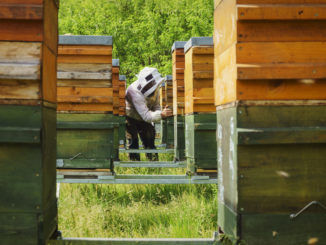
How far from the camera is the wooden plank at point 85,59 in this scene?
189 inches

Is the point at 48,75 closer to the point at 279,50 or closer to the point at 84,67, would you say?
the point at 279,50

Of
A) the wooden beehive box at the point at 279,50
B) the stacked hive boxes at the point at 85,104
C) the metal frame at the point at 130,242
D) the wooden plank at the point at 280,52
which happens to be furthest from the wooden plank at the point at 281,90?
the stacked hive boxes at the point at 85,104

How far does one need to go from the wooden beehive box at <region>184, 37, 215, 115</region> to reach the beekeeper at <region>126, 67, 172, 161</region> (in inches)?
75.7

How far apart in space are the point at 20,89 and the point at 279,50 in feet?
5.12

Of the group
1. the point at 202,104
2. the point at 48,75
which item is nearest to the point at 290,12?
the point at 48,75

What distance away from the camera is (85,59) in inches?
189

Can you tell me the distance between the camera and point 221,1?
275cm

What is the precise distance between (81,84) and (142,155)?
479 cm

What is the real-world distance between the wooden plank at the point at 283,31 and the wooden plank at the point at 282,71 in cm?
16

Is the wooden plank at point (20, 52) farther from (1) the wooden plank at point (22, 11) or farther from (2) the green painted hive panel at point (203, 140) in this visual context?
(2) the green painted hive panel at point (203, 140)

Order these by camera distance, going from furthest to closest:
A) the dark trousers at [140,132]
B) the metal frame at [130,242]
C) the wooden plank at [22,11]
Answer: the dark trousers at [140,132], the metal frame at [130,242], the wooden plank at [22,11]

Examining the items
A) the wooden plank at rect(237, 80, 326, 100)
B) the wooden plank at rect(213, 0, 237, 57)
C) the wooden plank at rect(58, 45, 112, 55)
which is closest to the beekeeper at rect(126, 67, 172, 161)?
the wooden plank at rect(58, 45, 112, 55)

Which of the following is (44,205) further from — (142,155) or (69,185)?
(142,155)

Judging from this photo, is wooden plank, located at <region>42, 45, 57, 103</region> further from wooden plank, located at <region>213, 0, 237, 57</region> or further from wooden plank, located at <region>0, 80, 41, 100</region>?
wooden plank, located at <region>213, 0, 237, 57</region>
